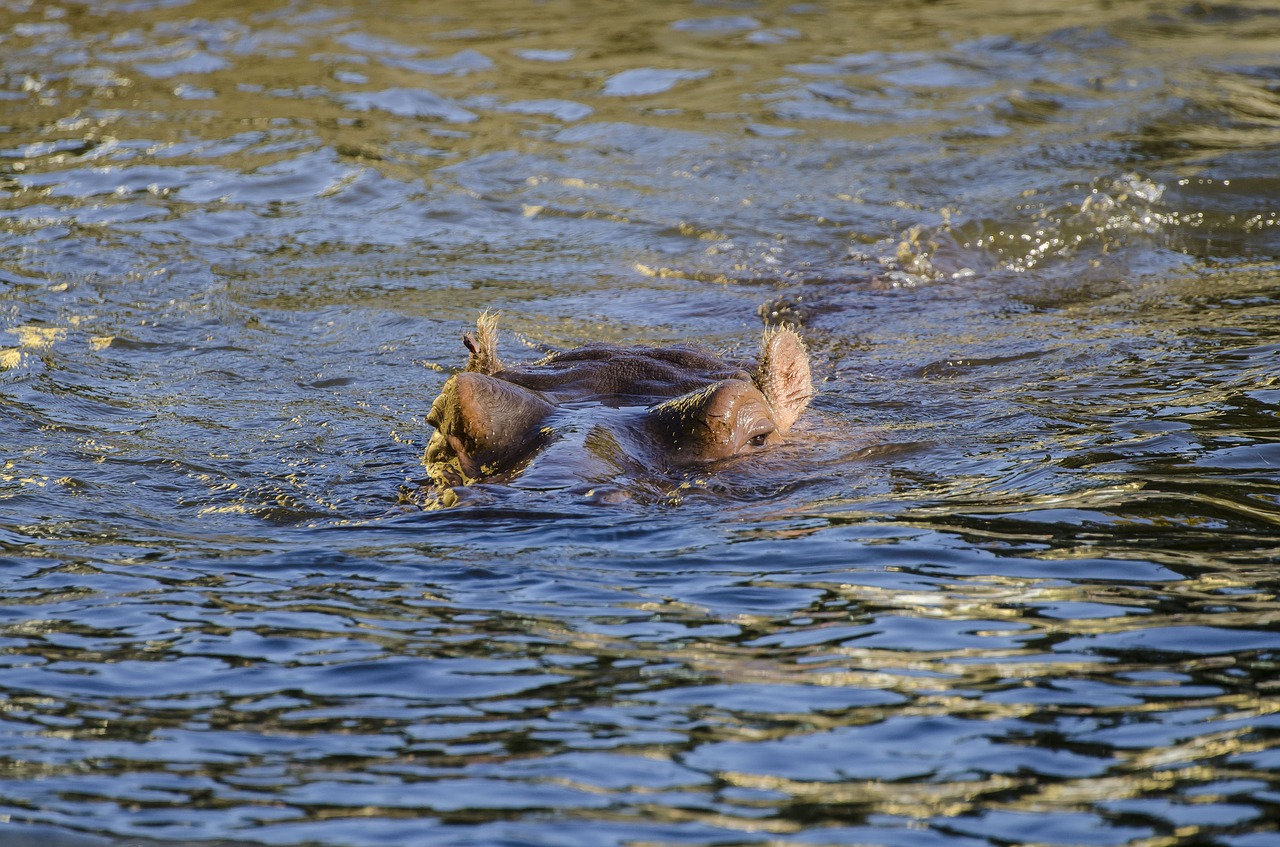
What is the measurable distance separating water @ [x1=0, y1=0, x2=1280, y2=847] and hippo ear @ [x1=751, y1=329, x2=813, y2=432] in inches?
5.6

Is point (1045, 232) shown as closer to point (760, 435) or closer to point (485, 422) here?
point (760, 435)

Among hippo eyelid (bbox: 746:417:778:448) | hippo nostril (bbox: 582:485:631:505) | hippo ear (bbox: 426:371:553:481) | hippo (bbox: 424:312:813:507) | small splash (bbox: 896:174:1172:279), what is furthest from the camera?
small splash (bbox: 896:174:1172:279)

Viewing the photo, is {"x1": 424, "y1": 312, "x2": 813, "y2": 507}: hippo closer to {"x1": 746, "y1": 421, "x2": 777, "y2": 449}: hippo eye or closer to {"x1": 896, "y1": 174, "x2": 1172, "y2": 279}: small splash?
{"x1": 746, "y1": 421, "x2": 777, "y2": 449}: hippo eye

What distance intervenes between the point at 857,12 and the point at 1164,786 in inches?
525

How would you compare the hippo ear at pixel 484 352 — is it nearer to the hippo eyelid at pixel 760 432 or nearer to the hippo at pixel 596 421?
the hippo at pixel 596 421

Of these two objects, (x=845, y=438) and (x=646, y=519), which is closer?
(x=646, y=519)

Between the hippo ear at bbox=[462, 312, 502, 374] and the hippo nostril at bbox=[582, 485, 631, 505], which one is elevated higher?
the hippo ear at bbox=[462, 312, 502, 374]

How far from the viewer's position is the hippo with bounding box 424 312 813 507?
4805 mm

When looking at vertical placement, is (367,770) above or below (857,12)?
below

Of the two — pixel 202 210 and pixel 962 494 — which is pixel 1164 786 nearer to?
pixel 962 494

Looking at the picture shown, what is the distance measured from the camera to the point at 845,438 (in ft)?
19.1

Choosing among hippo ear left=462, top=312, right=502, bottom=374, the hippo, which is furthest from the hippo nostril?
hippo ear left=462, top=312, right=502, bottom=374

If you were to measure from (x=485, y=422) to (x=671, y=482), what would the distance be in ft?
2.09

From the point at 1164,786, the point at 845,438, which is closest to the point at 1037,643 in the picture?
the point at 1164,786
